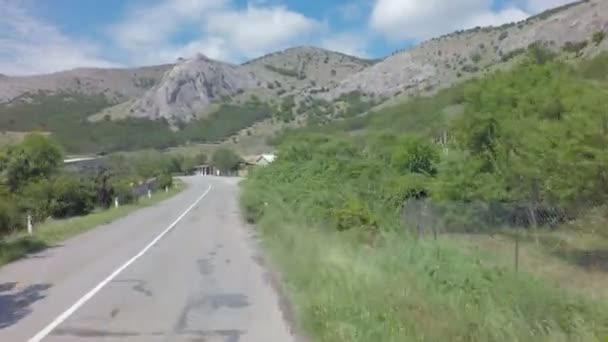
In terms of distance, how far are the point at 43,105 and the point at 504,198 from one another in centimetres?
15906

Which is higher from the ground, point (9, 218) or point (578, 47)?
point (578, 47)

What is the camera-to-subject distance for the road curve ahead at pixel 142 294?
30.5ft

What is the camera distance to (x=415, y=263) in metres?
11.7

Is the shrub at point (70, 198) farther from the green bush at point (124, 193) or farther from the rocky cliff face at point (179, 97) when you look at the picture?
the rocky cliff face at point (179, 97)

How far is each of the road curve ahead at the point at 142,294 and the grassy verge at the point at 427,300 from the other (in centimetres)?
74

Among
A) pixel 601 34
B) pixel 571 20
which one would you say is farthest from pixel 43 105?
pixel 601 34

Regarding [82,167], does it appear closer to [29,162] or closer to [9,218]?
[29,162]

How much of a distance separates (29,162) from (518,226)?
45784 millimetres

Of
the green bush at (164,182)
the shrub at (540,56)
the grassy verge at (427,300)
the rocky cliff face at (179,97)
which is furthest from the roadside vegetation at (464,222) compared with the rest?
the rocky cliff face at (179,97)

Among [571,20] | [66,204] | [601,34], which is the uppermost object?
[571,20]

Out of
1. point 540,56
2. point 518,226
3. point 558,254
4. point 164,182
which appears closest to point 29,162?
point 164,182

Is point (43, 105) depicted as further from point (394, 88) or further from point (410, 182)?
point (410, 182)

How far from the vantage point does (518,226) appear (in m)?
17.5

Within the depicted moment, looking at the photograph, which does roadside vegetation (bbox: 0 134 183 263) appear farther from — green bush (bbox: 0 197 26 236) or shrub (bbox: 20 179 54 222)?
green bush (bbox: 0 197 26 236)
